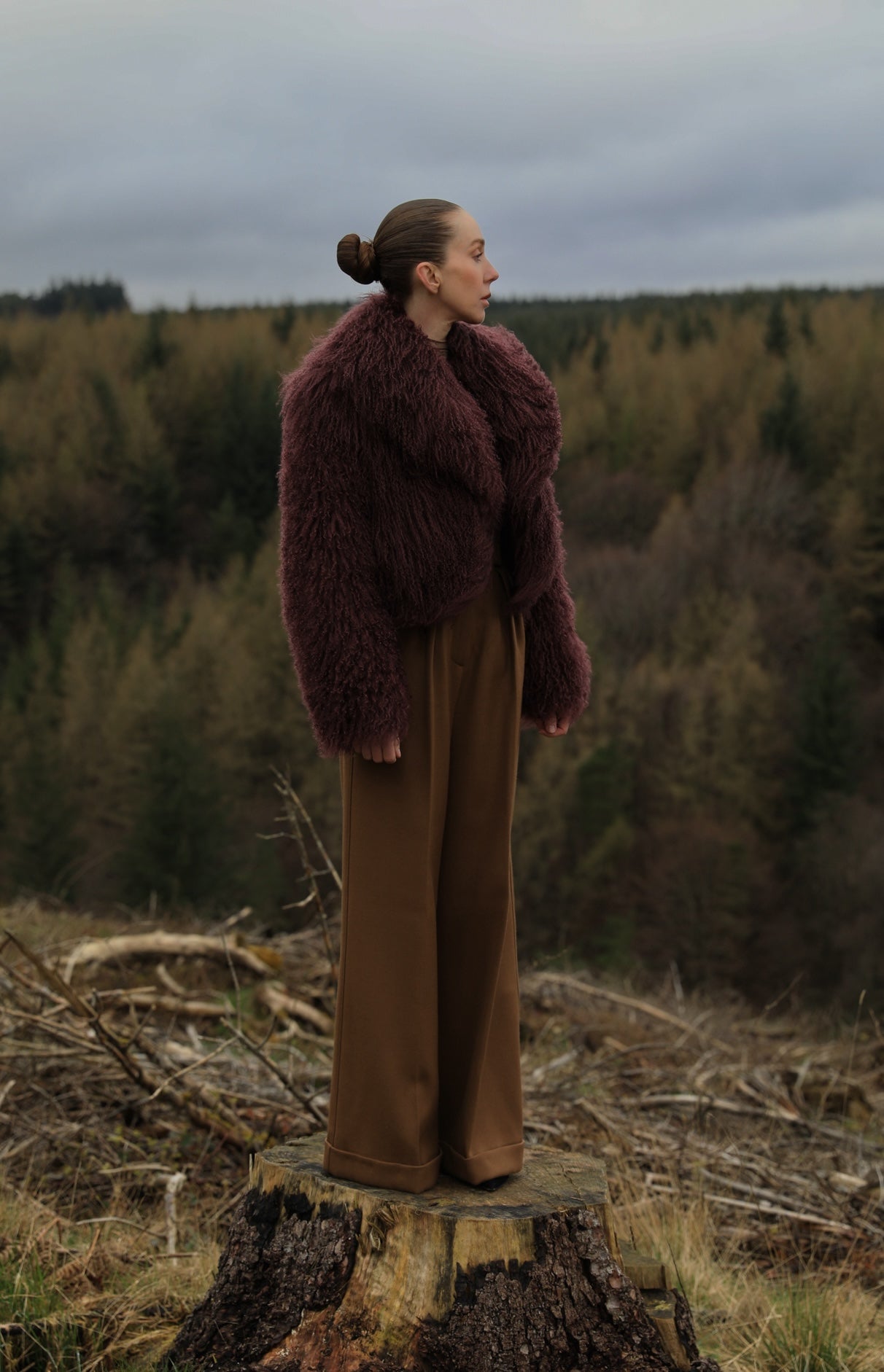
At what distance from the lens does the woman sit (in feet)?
10.1

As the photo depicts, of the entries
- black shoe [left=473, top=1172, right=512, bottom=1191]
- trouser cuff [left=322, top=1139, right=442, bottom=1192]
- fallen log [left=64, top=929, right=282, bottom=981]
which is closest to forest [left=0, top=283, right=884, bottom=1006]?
fallen log [left=64, top=929, right=282, bottom=981]

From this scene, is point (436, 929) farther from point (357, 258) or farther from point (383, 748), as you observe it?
point (357, 258)

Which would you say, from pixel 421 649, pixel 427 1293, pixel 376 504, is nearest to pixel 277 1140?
pixel 427 1293

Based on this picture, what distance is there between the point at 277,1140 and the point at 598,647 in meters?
45.8

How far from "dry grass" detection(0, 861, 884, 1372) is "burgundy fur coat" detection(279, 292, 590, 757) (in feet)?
5.22

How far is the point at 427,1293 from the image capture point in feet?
9.70

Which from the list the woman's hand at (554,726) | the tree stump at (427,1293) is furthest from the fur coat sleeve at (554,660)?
the tree stump at (427,1293)

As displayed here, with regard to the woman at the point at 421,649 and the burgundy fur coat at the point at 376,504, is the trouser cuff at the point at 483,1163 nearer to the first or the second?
the woman at the point at 421,649

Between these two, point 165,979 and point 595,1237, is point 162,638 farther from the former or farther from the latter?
point 595,1237

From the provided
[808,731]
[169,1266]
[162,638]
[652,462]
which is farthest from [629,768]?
[169,1266]

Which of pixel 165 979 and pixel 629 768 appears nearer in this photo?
pixel 165 979

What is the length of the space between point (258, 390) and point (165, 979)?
77.5m

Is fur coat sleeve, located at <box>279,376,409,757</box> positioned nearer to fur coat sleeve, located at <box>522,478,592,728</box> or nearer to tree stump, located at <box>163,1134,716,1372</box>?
fur coat sleeve, located at <box>522,478,592,728</box>

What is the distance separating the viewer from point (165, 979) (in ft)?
22.7
